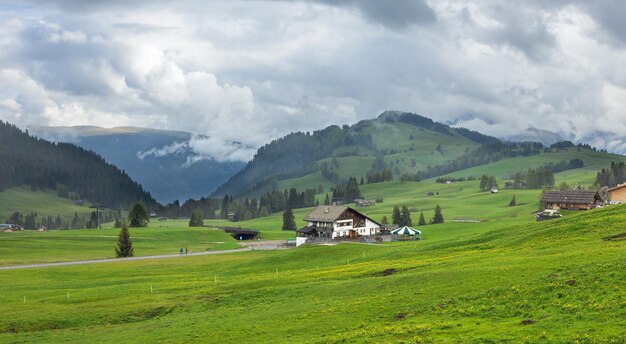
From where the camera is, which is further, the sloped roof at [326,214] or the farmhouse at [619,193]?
the farmhouse at [619,193]

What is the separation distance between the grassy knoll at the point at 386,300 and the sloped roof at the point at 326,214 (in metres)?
65.2

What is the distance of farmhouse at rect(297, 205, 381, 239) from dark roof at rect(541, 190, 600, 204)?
53.4 m

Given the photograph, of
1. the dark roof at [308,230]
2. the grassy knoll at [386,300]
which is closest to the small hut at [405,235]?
the dark roof at [308,230]

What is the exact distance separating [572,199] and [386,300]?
133 meters

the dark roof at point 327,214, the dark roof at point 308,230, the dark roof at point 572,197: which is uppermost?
the dark roof at point 572,197

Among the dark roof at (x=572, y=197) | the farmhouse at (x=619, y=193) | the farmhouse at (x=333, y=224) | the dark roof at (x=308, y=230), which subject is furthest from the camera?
the farmhouse at (x=619, y=193)

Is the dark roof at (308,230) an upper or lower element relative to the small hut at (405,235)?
upper

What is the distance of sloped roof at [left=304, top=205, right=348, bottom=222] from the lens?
164 m

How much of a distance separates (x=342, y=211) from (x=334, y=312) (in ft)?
363

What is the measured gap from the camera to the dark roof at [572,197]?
6594 inches

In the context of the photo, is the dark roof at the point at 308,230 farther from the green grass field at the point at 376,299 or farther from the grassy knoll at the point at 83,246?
the green grass field at the point at 376,299

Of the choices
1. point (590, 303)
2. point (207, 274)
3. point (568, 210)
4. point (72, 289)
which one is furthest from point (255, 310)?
point (568, 210)

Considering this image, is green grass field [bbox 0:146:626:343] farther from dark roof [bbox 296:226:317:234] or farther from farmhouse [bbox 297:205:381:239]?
farmhouse [bbox 297:205:381:239]

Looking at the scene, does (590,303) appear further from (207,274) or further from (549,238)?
(207,274)
